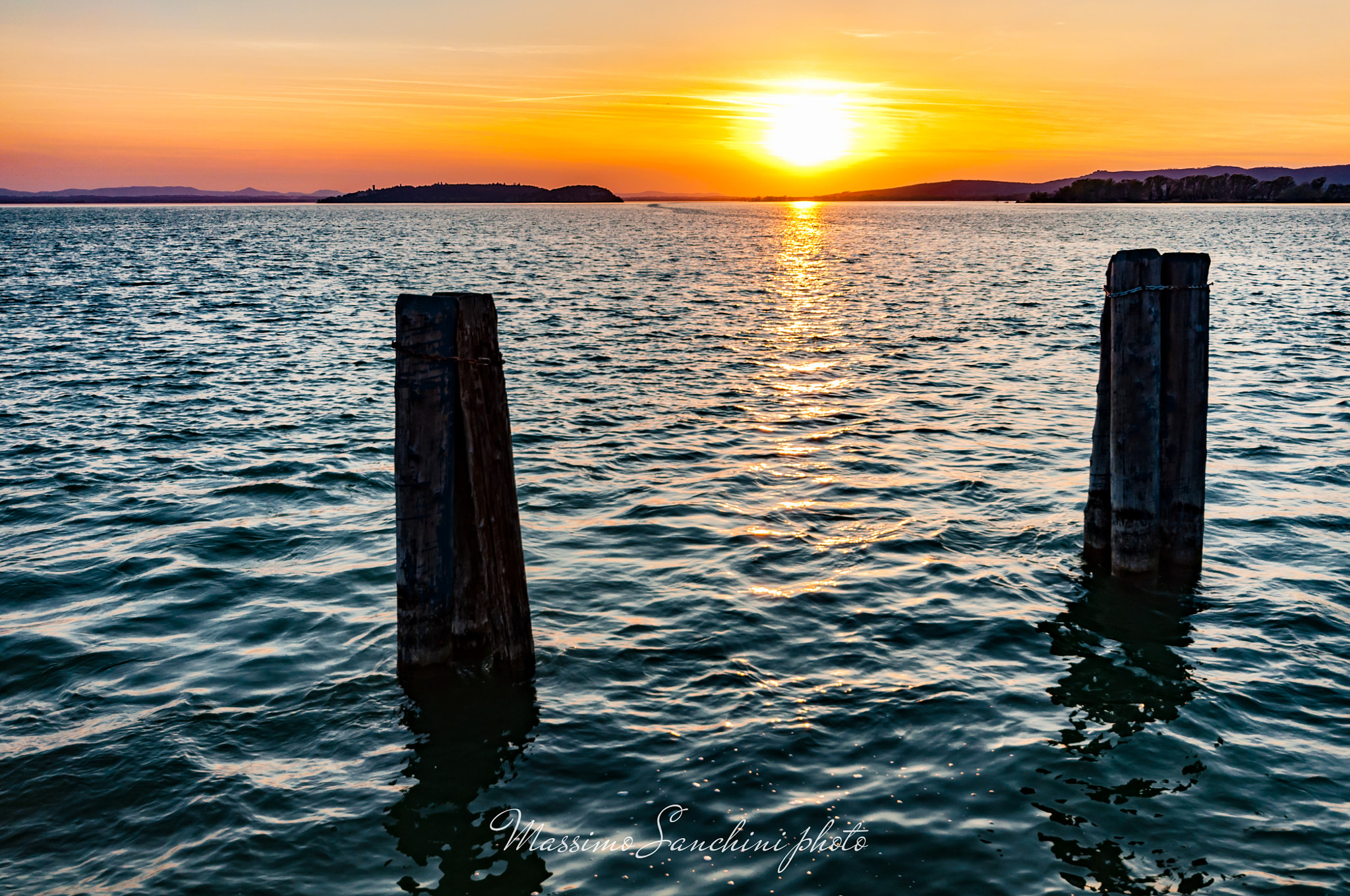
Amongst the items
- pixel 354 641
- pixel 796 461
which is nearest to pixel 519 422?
pixel 796 461

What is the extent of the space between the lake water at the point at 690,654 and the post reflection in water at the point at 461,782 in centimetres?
3

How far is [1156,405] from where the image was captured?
27.9 ft

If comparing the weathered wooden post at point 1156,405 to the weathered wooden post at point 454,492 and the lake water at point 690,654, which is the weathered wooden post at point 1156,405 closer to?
the lake water at point 690,654

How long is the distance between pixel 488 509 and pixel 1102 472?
6425 millimetres

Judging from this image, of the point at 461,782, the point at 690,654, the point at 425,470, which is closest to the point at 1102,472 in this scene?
the point at 690,654

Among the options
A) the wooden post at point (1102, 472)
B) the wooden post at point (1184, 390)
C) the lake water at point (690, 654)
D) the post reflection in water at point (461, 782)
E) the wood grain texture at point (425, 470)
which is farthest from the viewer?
the wooden post at point (1102, 472)

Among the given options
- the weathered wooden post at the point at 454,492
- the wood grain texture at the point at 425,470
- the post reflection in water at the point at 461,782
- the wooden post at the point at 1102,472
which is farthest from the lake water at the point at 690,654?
the wood grain texture at the point at 425,470

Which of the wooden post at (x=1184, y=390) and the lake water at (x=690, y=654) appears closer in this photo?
the lake water at (x=690, y=654)

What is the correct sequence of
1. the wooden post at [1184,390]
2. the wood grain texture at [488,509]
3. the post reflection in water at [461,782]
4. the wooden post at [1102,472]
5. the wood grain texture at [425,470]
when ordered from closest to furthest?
the post reflection in water at [461,782] → the wood grain texture at [425,470] → the wood grain texture at [488,509] → the wooden post at [1184,390] → the wooden post at [1102,472]

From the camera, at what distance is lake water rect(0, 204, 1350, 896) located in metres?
5.51

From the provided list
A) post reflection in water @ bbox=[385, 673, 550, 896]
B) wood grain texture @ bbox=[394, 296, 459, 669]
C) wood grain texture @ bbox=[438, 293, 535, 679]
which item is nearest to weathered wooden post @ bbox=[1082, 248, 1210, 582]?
wood grain texture @ bbox=[438, 293, 535, 679]

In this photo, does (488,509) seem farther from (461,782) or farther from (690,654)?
(690,654)

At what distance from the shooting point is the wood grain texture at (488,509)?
6.68 meters

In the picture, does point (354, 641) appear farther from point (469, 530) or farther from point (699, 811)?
point (699, 811)
